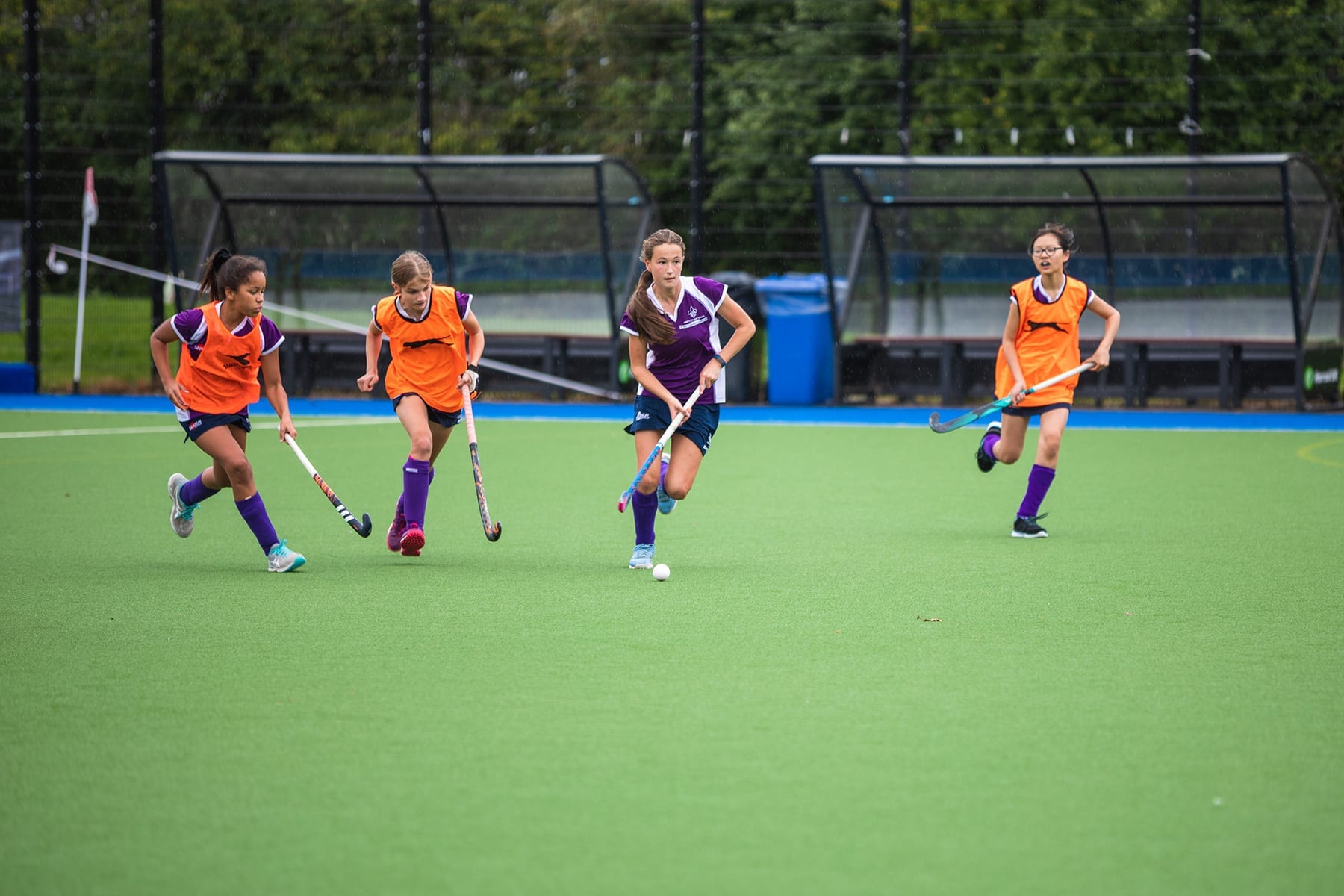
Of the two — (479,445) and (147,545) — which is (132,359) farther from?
(147,545)

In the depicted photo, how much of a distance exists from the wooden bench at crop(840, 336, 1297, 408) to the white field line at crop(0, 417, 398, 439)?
18.6 feet

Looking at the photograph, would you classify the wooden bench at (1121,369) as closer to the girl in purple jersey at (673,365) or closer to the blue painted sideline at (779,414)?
the blue painted sideline at (779,414)

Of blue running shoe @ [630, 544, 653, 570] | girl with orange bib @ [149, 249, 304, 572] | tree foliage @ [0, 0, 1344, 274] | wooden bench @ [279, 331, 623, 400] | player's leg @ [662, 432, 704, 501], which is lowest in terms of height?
wooden bench @ [279, 331, 623, 400]

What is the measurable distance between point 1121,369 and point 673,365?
41.1ft

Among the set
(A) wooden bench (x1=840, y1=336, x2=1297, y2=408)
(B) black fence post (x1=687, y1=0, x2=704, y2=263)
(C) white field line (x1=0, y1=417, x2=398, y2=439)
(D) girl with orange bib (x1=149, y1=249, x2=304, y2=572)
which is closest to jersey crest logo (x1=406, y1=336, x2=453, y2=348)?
(D) girl with orange bib (x1=149, y1=249, x2=304, y2=572)

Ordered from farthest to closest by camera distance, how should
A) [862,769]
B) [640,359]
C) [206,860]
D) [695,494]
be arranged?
[695,494], [640,359], [862,769], [206,860]

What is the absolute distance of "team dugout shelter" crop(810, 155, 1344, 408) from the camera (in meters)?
18.3

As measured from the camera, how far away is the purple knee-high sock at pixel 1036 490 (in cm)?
897

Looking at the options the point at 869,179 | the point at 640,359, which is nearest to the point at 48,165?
the point at 869,179

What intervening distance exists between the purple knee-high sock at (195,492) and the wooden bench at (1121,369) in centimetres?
1255

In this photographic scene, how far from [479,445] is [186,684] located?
9.36m

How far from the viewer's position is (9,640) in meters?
5.95

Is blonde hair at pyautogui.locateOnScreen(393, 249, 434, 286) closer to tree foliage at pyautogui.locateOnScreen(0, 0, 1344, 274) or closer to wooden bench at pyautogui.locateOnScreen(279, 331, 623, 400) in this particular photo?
wooden bench at pyautogui.locateOnScreen(279, 331, 623, 400)

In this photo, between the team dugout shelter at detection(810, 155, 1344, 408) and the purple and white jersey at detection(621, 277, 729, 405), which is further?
the team dugout shelter at detection(810, 155, 1344, 408)
